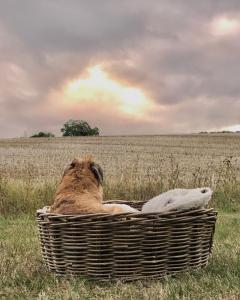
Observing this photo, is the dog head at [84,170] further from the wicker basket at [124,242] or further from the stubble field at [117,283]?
the stubble field at [117,283]

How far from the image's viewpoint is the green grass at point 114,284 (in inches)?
168

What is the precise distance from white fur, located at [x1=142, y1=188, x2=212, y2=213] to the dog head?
52 centimetres

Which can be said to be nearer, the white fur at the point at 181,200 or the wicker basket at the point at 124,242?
the wicker basket at the point at 124,242

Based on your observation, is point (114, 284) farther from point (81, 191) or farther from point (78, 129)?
point (78, 129)

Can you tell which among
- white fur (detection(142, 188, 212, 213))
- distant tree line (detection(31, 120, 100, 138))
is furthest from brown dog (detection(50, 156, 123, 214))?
distant tree line (detection(31, 120, 100, 138))

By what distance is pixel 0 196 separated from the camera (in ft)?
34.7

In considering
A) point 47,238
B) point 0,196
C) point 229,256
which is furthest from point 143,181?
point 47,238

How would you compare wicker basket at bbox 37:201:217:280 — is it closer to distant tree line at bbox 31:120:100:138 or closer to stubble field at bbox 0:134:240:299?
stubble field at bbox 0:134:240:299

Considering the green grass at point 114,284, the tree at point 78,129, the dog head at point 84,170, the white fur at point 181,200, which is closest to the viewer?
the green grass at point 114,284

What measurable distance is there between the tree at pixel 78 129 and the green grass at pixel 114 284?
194ft

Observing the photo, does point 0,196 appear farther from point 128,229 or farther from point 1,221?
point 128,229

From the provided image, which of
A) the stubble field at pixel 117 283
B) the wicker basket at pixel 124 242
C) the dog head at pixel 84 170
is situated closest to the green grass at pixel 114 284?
the stubble field at pixel 117 283

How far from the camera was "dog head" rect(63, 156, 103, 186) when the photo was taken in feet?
17.0

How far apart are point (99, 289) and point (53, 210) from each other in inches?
35.4
